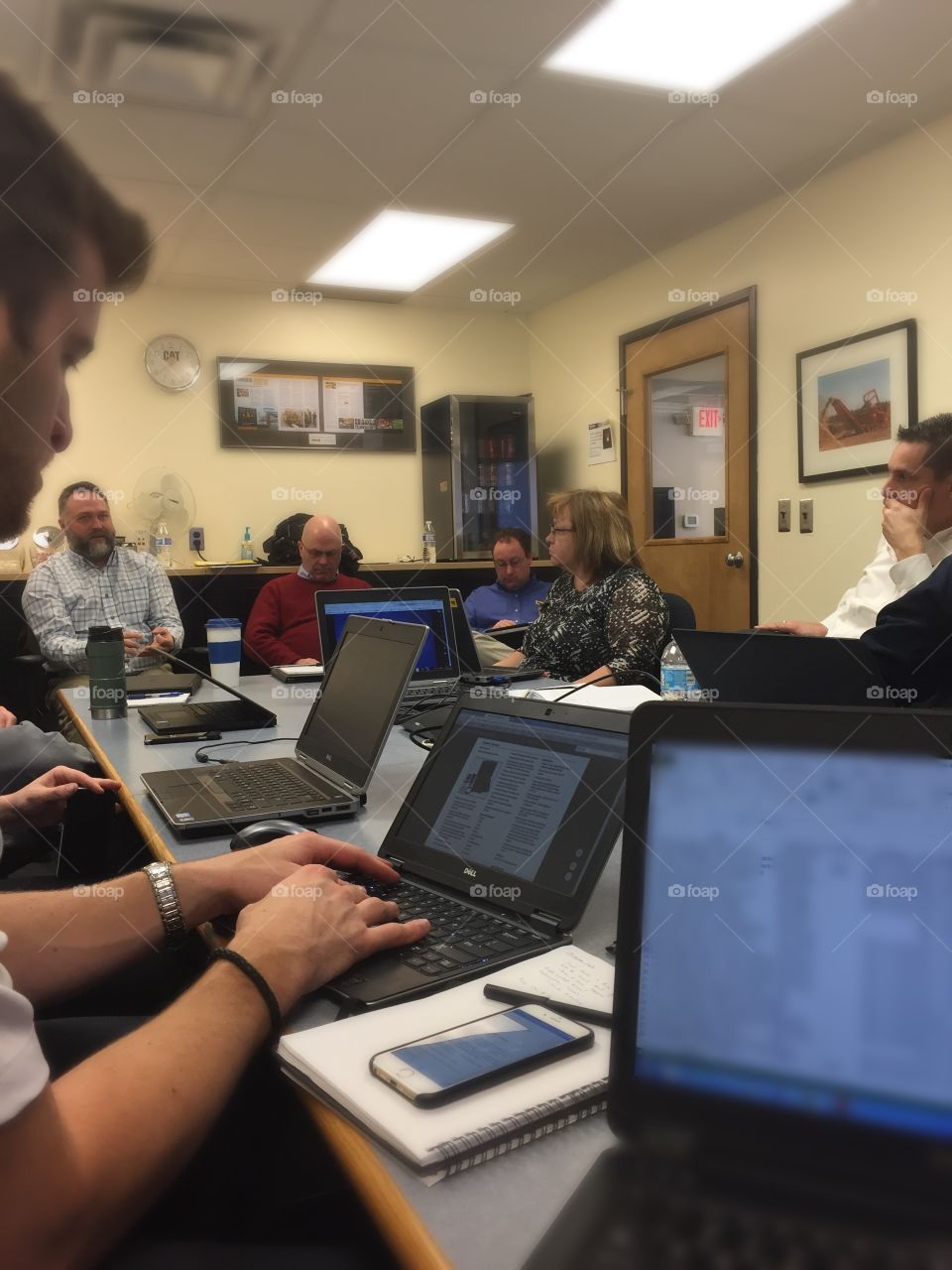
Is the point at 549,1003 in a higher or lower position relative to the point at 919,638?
lower

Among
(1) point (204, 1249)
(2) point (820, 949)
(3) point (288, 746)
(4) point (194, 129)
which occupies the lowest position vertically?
(1) point (204, 1249)

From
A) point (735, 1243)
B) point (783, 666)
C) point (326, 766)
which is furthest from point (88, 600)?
point (735, 1243)

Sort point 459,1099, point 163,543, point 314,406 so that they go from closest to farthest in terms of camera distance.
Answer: point 459,1099 < point 163,543 < point 314,406

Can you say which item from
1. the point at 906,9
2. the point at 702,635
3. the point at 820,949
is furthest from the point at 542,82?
the point at 820,949

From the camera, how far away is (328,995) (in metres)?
0.82

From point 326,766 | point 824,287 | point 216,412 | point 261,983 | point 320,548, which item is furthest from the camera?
point 216,412

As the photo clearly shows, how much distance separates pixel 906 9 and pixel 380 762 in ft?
8.85

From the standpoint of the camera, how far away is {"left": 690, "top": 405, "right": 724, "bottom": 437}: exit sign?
180 inches

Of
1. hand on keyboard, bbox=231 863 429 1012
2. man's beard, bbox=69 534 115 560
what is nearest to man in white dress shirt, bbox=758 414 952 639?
hand on keyboard, bbox=231 863 429 1012

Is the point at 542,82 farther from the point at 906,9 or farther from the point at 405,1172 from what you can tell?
the point at 405,1172

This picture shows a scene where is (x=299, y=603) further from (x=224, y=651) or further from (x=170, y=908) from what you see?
(x=170, y=908)

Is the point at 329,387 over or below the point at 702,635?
over

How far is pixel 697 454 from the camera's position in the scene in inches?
187

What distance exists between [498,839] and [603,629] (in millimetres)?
2183
